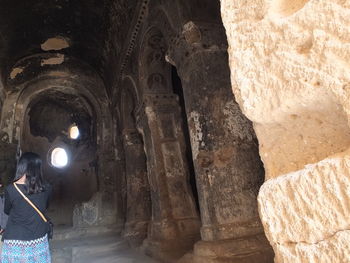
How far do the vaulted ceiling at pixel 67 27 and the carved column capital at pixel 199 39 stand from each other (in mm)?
2339

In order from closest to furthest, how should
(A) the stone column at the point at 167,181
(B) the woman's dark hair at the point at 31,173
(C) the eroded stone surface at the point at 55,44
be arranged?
(B) the woman's dark hair at the point at 31,173 < (A) the stone column at the point at 167,181 < (C) the eroded stone surface at the point at 55,44

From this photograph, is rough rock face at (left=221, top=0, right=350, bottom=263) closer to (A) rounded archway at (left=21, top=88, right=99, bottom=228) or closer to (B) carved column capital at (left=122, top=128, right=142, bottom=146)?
(B) carved column capital at (left=122, top=128, right=142, bottom=146)

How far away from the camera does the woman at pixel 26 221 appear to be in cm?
219

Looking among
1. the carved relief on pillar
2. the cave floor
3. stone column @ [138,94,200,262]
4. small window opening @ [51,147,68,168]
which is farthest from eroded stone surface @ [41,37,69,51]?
the cave floor

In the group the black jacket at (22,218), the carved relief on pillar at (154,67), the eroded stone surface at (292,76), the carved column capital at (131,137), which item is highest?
the carved relief on pillar at (154,67)

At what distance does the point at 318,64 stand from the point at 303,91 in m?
0.08

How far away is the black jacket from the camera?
2.21 m

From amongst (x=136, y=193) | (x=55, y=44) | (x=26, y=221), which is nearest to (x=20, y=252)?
(x=26, y=221)

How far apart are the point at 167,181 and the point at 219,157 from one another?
1605 mm

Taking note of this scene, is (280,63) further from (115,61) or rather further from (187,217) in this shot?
(115,61)

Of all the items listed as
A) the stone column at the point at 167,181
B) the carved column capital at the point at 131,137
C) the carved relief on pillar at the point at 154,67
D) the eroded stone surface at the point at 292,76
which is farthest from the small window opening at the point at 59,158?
the eroded stone surface at the point at 292,76

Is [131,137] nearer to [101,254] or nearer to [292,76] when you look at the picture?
[101,254]

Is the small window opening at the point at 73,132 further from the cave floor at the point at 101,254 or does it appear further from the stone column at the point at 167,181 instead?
the stone column at the point at 167,181

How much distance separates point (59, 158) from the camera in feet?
36.5
